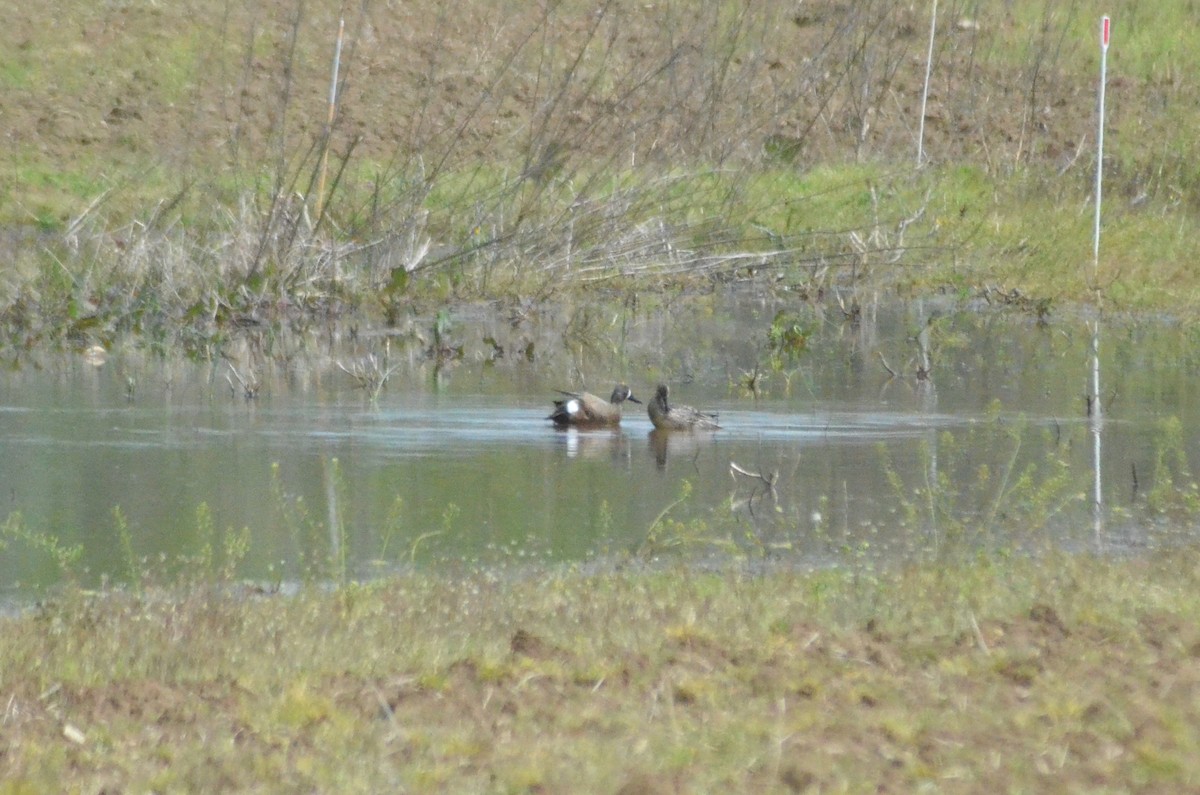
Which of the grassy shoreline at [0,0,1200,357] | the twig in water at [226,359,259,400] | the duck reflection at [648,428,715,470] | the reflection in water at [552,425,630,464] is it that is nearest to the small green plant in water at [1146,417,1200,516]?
the duck reflection at [648,428,715,470]

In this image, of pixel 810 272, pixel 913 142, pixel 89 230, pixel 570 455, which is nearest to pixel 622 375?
pixel 570 455

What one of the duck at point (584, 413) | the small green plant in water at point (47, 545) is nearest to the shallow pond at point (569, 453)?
the small green plant in water at point (47, 545)

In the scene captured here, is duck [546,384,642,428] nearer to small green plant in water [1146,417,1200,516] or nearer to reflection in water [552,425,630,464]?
reflection in water [552,425,630,464]

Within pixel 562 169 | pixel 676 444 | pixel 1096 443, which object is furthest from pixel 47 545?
pixel 562 169

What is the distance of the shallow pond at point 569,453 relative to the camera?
346 inches

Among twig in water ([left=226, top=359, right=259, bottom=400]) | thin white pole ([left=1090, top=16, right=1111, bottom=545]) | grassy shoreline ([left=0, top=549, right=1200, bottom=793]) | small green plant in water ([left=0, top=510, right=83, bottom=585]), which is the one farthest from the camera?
twig in water ([left=226, top=359, right=259, bottom=400])

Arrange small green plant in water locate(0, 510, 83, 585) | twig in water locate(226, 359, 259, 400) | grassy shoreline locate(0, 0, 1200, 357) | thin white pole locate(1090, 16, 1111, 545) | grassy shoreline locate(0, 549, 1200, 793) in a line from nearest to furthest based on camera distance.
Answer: grassy shoreline locate(0, 549, 1200, 793), small green plant in water locate(0, 510, 83, 585), thin white pole locate(1090, 16, 1111, 545), twig in water locate(226, 359, 259, 400), grassy shoreline locate(0, 0, 1200, 357)

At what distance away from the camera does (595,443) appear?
11.8 meters

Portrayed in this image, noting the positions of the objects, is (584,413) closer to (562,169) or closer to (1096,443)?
(1096,443)

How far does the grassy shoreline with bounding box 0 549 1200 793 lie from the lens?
5012 mm

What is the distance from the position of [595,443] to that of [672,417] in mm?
580

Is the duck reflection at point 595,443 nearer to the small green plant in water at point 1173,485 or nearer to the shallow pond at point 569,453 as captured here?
the shallow pond at point 569,453

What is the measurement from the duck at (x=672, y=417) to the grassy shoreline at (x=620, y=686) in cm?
441

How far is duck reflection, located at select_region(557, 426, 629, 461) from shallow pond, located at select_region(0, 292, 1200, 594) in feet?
0.11
